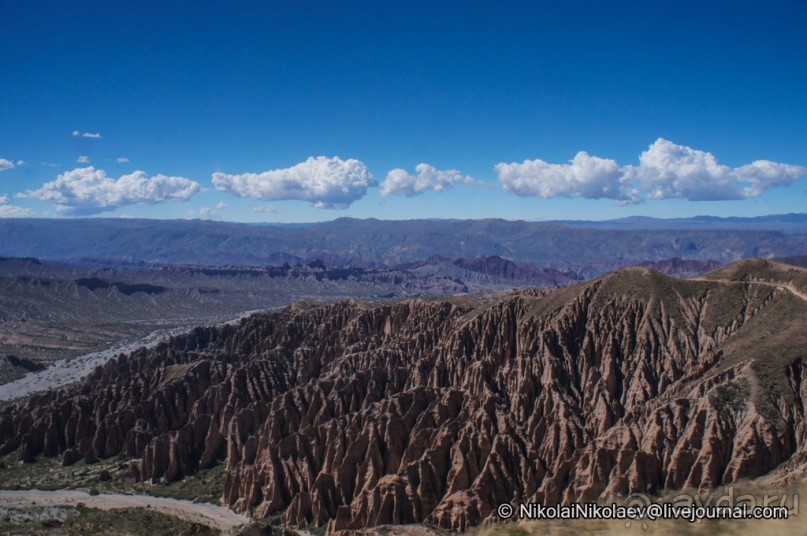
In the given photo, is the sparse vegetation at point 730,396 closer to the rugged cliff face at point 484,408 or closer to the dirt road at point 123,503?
the rugged cliff face at point 484,408

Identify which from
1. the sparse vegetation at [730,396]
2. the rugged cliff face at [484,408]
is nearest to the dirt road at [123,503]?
the rugged cliff face at [484,408]

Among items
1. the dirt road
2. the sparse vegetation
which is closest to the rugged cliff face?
the sparse vegetation

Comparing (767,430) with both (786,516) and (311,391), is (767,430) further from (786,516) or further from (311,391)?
(311,391)

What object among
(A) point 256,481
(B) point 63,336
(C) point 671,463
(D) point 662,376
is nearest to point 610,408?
(D) point 662,376

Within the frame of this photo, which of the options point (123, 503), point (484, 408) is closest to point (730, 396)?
point (484, 408)

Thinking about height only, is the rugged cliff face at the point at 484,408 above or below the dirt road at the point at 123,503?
above

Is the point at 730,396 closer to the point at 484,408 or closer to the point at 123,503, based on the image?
the point at 484,408

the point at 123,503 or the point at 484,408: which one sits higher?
the point at 484,408

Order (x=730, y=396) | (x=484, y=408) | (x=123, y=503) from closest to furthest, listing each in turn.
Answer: (x=730, y=396) → (x=484, y=408) → (x=123, y=503)
